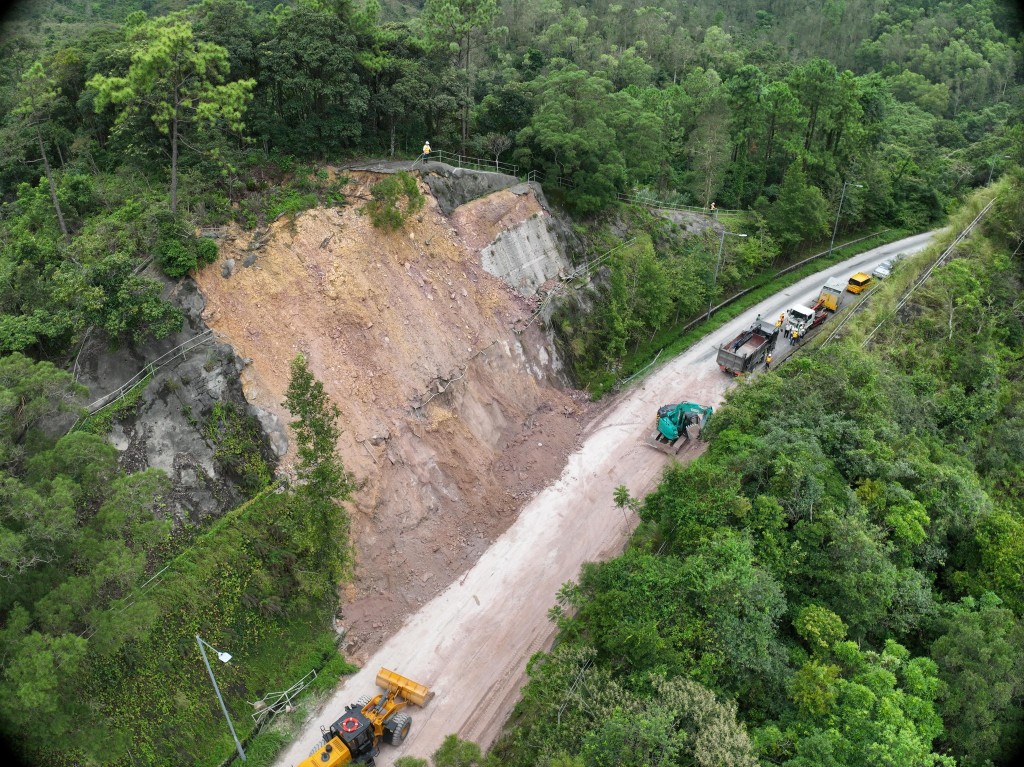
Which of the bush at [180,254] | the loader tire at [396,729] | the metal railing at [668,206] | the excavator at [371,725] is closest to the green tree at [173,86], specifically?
the bush at [180,254]

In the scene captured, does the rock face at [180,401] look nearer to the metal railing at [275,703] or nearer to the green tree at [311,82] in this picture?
the metal railing at [275,703]

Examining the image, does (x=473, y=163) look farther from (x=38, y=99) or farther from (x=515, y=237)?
(x=38, y=99)

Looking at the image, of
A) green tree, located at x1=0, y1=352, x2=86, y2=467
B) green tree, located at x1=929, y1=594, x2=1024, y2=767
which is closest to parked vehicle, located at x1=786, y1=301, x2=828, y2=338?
green tree, located at x1=929, y1=594, x2=1024, y2=767

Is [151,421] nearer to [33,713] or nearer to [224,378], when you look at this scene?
[224,378]

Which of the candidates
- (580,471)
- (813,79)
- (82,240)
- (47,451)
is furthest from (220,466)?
(813,79)

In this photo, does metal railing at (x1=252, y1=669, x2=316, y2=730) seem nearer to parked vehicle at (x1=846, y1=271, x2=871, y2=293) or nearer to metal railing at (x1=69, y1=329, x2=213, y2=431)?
metal railing at (x1=69, y1=329, x2=213, y2=431)

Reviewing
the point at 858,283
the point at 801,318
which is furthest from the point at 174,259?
the point at 858,283
